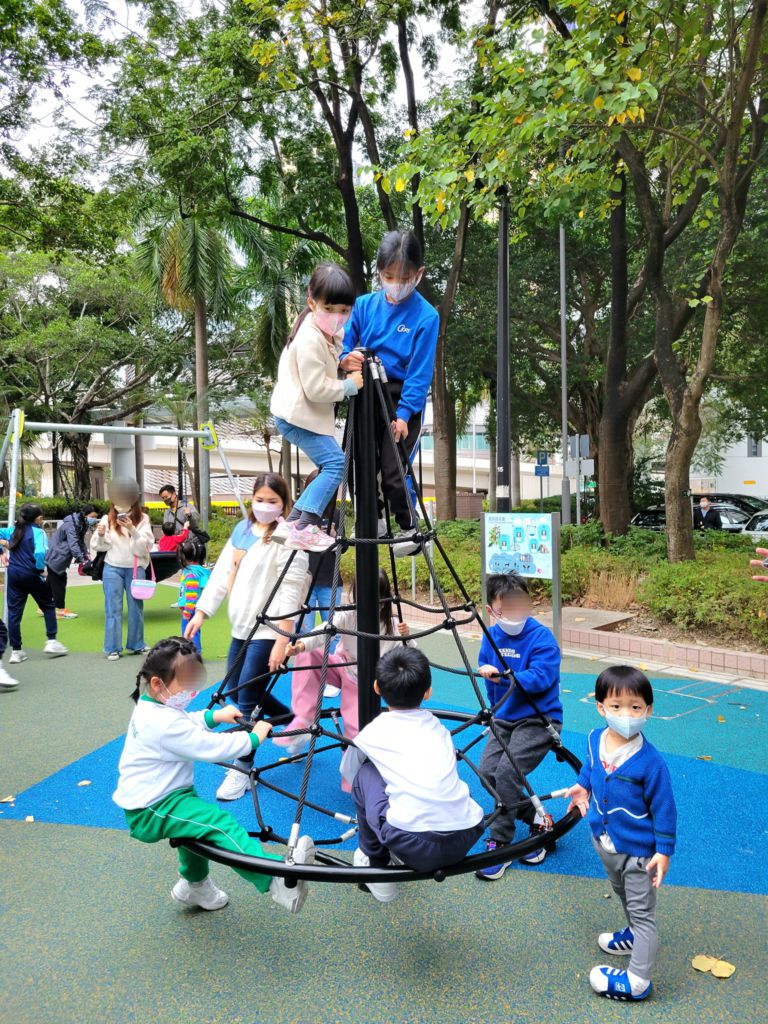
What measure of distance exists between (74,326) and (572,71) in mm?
20151

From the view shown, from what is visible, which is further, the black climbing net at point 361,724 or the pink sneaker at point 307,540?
the pink sneaker at point 307,540

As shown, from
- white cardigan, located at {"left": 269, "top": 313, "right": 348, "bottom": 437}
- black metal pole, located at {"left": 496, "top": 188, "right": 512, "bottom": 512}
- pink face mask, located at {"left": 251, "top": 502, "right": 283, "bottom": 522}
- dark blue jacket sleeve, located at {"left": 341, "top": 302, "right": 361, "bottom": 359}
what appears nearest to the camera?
white cardigan, located at {"left": 269, "top": 313, "right": 348, "bottom": 437}

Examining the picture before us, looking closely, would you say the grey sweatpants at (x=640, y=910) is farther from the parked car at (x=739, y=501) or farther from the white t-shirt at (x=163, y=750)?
the parked car at (x=739, y=501)

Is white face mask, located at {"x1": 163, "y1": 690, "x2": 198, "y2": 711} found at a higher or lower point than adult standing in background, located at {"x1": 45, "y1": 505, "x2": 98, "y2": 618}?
Answer: lower

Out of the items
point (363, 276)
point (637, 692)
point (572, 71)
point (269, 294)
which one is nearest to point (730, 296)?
point (363, 276)

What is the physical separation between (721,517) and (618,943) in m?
20.1

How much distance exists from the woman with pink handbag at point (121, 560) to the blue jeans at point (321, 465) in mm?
5248

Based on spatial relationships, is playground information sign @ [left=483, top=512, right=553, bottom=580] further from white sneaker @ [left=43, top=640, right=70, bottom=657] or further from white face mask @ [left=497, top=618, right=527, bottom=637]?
white sneaker @ [left=43, top=640, right=70, bottom=657]

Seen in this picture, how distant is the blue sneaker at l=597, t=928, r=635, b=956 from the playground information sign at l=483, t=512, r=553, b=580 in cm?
455

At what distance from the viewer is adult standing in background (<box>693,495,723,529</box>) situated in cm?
2035

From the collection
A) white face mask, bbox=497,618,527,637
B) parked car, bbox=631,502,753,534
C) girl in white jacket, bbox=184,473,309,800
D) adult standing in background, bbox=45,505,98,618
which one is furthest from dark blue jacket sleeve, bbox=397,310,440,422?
parked car, bbox=631,502,753,534

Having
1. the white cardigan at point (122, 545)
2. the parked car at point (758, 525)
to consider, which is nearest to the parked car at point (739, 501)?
the parked car at point (758, 525)

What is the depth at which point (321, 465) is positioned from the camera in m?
2.96

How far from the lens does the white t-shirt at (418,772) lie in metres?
2.38
